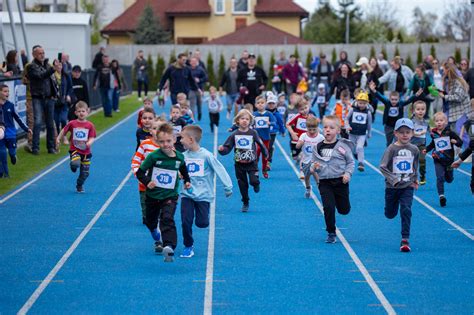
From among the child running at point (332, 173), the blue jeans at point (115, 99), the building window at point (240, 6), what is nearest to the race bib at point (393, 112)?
the child running at point (332, 173)

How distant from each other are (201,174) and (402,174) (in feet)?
8.15

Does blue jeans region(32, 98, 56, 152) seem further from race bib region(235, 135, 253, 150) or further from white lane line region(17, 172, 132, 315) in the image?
race bib region(235, 135, 253, 150)

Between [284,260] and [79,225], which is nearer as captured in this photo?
[284,260]

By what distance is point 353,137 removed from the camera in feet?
70.1

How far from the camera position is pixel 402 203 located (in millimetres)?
12969

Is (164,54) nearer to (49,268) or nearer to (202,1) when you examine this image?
(202,1)

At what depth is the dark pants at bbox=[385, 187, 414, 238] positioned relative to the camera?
505 inches

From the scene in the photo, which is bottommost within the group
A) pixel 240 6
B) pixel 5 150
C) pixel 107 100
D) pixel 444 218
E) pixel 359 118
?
pixel 444 218

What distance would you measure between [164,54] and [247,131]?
47.0m

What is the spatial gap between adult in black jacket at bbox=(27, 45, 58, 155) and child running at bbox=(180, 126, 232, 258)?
11.6 meters

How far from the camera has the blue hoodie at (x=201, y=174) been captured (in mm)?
12281

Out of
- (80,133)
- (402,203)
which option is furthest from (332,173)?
(80,133)

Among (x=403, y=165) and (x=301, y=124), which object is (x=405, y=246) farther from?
(x=301, y=124)

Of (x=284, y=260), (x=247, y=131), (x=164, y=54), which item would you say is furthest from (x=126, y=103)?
(x=284, y=260)
